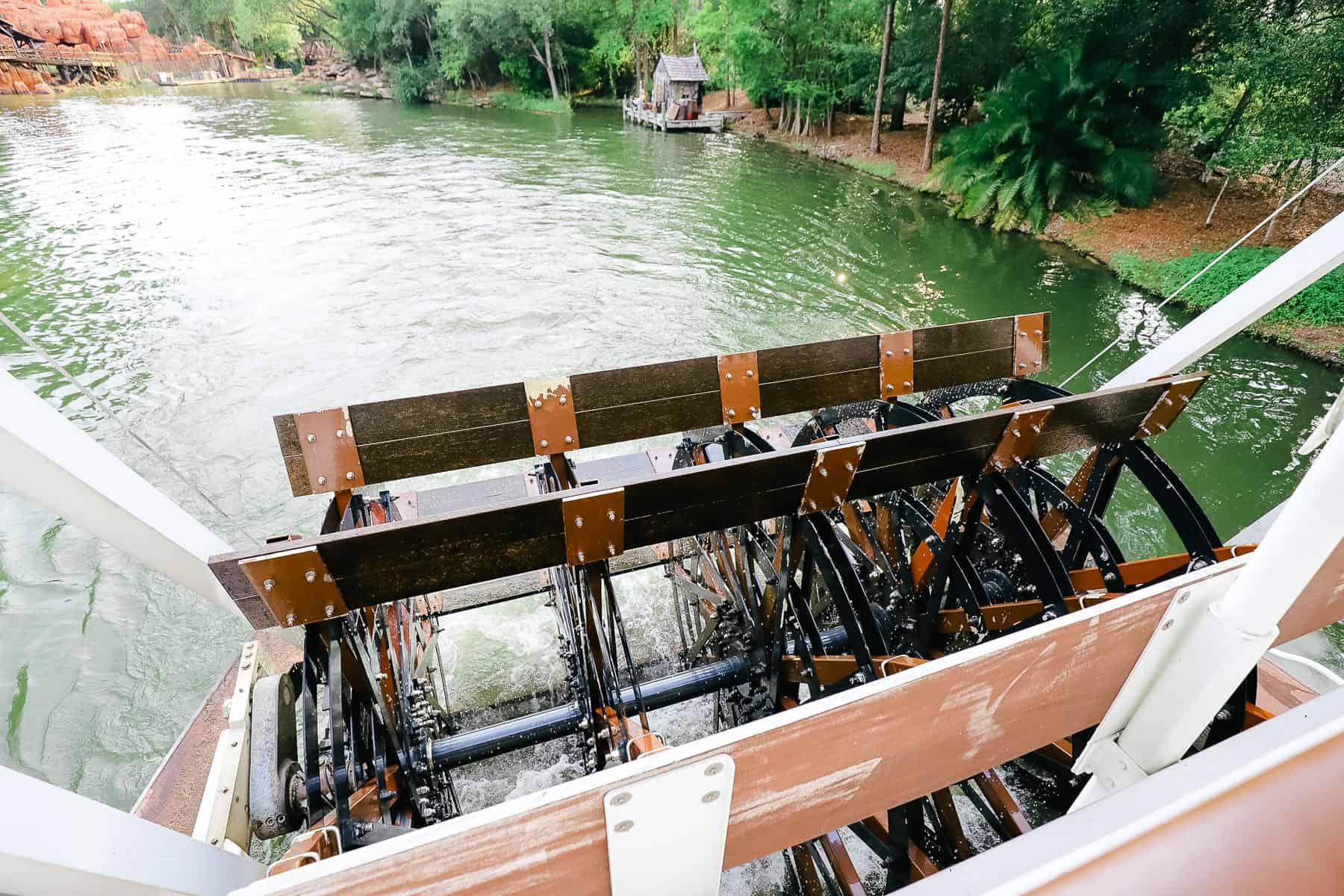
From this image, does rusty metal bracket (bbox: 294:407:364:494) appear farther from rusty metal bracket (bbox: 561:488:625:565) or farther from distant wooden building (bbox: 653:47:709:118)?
distant wooden building (bbox: 653:47:709:118)

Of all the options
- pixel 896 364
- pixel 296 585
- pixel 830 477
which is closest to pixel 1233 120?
pixel 896 364

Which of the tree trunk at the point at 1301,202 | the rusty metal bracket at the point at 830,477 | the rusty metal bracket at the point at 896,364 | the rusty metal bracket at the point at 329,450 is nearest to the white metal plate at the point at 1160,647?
the rusty metal bracket at the point at 830,477

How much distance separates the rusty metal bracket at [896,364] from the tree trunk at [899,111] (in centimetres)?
1802

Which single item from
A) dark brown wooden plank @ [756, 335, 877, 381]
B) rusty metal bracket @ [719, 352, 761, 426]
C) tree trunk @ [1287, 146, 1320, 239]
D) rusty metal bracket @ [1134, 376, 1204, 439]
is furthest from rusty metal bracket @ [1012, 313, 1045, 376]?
tree trunk @ [1287, 146, 1320, 239]

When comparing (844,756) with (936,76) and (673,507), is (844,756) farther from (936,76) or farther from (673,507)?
(936,76)

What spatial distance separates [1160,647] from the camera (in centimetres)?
137

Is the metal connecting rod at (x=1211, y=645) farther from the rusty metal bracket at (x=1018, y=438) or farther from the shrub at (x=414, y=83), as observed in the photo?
the shrub at (x=414, y=83)

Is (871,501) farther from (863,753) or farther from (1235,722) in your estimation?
(863,753)

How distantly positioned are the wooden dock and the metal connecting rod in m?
25.6

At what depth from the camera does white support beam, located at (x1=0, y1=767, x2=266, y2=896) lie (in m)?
1.10

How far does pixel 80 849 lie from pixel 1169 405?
13.3 ft

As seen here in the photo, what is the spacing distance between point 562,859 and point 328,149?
23014mm

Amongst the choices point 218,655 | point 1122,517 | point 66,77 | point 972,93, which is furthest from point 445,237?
point 66,77

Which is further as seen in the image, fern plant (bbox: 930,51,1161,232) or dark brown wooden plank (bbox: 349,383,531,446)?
fern plant (bbox: 930,51,1161,232)
